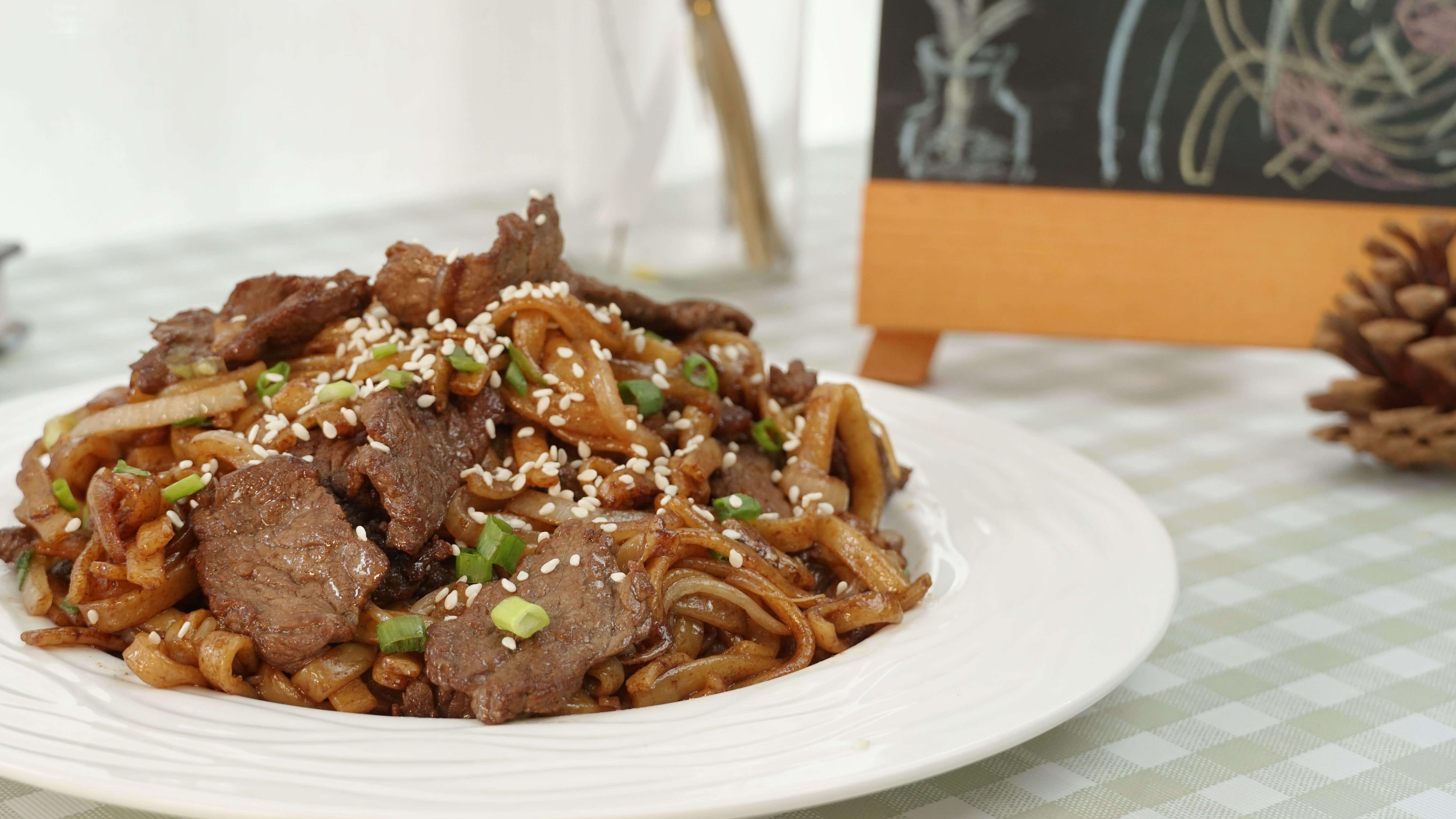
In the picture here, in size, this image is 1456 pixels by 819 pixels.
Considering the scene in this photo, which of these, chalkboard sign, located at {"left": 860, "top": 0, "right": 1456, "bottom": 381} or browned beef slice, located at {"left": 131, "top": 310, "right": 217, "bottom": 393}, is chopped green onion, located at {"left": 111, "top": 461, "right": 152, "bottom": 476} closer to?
browned beef slice, located at {"left": 131, "top": 310, "right": 217, "bottom": 393}

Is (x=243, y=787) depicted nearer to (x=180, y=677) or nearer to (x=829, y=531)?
(x=180, y=677)

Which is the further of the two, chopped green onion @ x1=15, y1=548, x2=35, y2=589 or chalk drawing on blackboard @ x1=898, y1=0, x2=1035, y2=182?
chalk drawing on blackboard @ x1=898, y1=0, x2=1035, y2=182

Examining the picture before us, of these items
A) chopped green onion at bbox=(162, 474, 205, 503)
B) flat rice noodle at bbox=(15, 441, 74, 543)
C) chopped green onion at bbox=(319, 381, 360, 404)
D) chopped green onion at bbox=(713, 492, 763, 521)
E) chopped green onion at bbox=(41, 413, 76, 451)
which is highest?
chopped green onion at bbox=(319, 381, 360, 404)

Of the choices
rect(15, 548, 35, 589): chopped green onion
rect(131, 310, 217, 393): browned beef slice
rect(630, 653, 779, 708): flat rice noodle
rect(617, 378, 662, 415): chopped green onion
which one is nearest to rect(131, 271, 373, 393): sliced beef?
rect(131, 310, 217, 393): browned beef slice

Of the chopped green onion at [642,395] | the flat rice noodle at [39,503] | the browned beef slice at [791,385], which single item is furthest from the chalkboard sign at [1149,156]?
the flat rice noodle at [39,503]

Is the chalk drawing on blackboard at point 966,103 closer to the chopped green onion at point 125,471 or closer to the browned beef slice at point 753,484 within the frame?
the browned beef slice at point 753,484

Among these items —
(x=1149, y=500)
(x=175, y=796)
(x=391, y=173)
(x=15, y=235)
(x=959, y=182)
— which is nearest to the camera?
(x=175, y=796)

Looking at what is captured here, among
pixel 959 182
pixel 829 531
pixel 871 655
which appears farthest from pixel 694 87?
pixel 871 655
